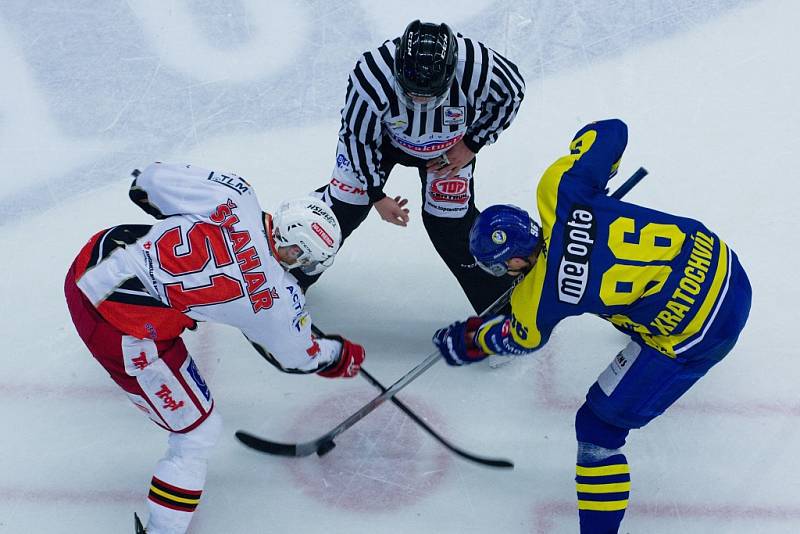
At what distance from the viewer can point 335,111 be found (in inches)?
169

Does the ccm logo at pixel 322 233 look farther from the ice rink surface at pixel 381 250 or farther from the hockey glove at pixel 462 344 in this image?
the ice rink surface at pixel 381 250

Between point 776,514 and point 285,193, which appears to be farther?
point 285,193

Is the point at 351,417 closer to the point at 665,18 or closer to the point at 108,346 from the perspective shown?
the point at 108,346

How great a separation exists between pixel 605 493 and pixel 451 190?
1221mm

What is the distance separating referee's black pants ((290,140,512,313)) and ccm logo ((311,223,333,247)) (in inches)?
30.7

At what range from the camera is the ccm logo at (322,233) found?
2.67 meters

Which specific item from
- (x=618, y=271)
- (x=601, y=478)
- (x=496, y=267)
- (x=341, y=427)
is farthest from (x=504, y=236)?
(x=341, y=427)

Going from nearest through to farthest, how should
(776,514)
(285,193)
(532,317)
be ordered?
(532,317) < (776,514) < (285,193)

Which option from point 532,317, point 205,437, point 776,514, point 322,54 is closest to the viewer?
point 532,317

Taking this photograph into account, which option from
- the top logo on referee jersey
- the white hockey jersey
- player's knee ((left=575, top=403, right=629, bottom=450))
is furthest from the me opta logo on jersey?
player's knee ((left=575, top=403, right=629, bottom=450))

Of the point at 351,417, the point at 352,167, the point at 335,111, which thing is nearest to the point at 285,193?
the point at 335,111

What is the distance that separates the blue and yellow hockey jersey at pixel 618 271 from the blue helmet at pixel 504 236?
0.05m

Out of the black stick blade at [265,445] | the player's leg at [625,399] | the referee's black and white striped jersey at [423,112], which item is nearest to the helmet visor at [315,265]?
the referee's black and white striped jersey at [423,112]

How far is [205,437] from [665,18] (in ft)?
10.1
